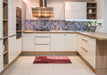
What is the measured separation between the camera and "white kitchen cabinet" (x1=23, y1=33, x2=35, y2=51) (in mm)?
5855

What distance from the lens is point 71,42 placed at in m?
5.98

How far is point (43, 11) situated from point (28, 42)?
133cm

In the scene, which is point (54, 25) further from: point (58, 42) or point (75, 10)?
point (75, 10)

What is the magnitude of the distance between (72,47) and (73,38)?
0.35 m

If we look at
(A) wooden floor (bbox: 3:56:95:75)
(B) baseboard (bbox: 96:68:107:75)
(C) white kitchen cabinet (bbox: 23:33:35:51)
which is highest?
(C) white kitchen cabinet (bbox: 23:33:35:51)

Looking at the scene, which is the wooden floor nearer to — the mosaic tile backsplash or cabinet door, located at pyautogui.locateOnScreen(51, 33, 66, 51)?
cabinet door, located at pyautogui.locateOnScreen(51, 33, 66, 51)

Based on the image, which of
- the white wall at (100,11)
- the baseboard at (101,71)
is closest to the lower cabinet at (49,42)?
the white wall at (100,11)

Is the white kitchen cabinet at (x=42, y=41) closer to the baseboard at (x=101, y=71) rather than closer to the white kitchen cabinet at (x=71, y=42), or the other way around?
the white kitchen cabinet at (x=71, y=42)

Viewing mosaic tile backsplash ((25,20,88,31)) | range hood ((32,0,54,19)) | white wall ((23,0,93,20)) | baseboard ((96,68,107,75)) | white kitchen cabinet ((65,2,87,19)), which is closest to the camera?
baseboard ((96,68,107,75))

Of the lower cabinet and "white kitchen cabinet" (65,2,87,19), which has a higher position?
"white kitchen cabinet" (65,2,87,19)

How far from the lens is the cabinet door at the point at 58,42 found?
19.4 feet

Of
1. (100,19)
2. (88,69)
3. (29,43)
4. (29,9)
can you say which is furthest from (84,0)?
(88,69)

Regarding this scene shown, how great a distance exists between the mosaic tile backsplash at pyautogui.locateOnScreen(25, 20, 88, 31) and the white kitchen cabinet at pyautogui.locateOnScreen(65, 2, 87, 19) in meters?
0.47

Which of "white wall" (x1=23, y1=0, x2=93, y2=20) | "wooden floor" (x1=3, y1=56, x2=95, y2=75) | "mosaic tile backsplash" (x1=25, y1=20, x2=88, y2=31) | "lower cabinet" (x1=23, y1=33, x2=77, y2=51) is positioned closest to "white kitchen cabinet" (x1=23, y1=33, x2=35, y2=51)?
"lower cabinet" (x1=23, y1=33, x2=77, y2=51)
